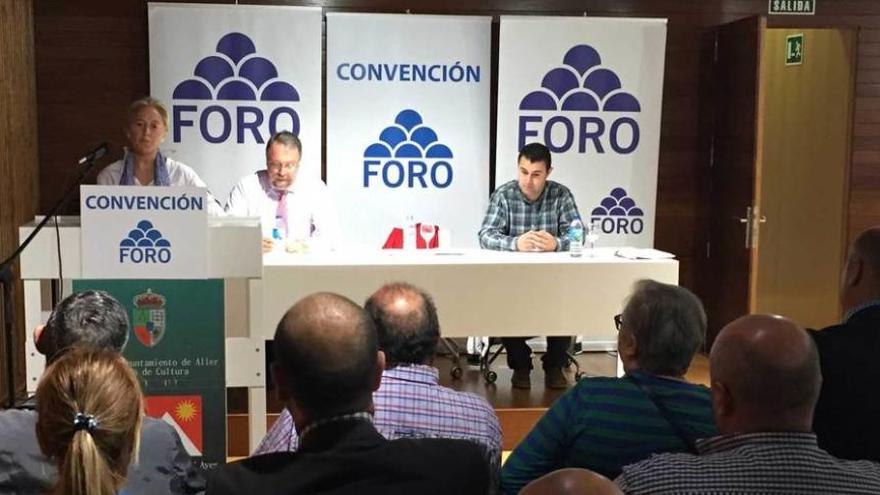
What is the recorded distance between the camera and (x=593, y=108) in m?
6.04

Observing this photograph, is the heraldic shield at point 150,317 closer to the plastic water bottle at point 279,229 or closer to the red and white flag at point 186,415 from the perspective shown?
the red and white flag at point 186,415

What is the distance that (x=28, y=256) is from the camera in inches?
128

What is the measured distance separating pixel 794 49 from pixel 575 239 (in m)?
2.98

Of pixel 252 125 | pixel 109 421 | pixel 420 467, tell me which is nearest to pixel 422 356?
pixel 420 467

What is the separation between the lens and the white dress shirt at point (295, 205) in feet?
17.2

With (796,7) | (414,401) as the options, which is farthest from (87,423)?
(796,7)

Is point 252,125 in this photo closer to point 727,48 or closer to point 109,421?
point 727,48

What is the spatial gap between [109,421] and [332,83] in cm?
451

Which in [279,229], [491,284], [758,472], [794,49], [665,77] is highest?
[794,49]

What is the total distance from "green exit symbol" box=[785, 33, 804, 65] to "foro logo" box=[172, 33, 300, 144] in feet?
11.9

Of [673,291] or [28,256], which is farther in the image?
[28,256]

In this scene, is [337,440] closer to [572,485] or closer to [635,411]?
[572,485]

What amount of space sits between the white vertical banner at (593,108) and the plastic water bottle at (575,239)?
84 cm

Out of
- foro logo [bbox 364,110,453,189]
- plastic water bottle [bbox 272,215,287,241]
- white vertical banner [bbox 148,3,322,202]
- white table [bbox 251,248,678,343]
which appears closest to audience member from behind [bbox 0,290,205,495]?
white table [bbox 251,248,678,343]
